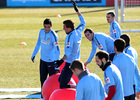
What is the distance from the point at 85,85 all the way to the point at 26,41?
14.3m

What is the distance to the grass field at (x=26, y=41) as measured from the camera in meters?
13.3

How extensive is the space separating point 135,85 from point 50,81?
2.50m

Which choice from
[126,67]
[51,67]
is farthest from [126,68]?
[51,67]

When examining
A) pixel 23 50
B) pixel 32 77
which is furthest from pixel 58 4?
pixel 32 77

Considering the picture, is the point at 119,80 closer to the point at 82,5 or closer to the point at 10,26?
the point at 10,26

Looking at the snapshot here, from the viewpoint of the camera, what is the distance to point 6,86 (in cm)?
1217

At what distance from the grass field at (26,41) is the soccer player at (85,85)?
5729 millimetres

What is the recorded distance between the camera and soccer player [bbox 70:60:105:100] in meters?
6.41

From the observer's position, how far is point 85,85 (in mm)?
6402

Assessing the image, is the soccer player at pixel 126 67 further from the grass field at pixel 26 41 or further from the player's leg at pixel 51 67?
the grass field at pixel 26 41

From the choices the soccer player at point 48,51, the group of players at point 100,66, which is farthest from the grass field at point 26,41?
the group of players at point 100,66

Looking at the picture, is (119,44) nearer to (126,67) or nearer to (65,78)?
(126,67)

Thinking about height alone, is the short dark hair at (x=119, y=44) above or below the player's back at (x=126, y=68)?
above

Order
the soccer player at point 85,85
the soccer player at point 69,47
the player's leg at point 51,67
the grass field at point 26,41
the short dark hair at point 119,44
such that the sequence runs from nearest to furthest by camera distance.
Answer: the soccer player at point 85,85 < the short dark hair at point 119,44 < the soccer player at point 69,47 < the player's leg at point 51,67 < the grass field at point 26,41
